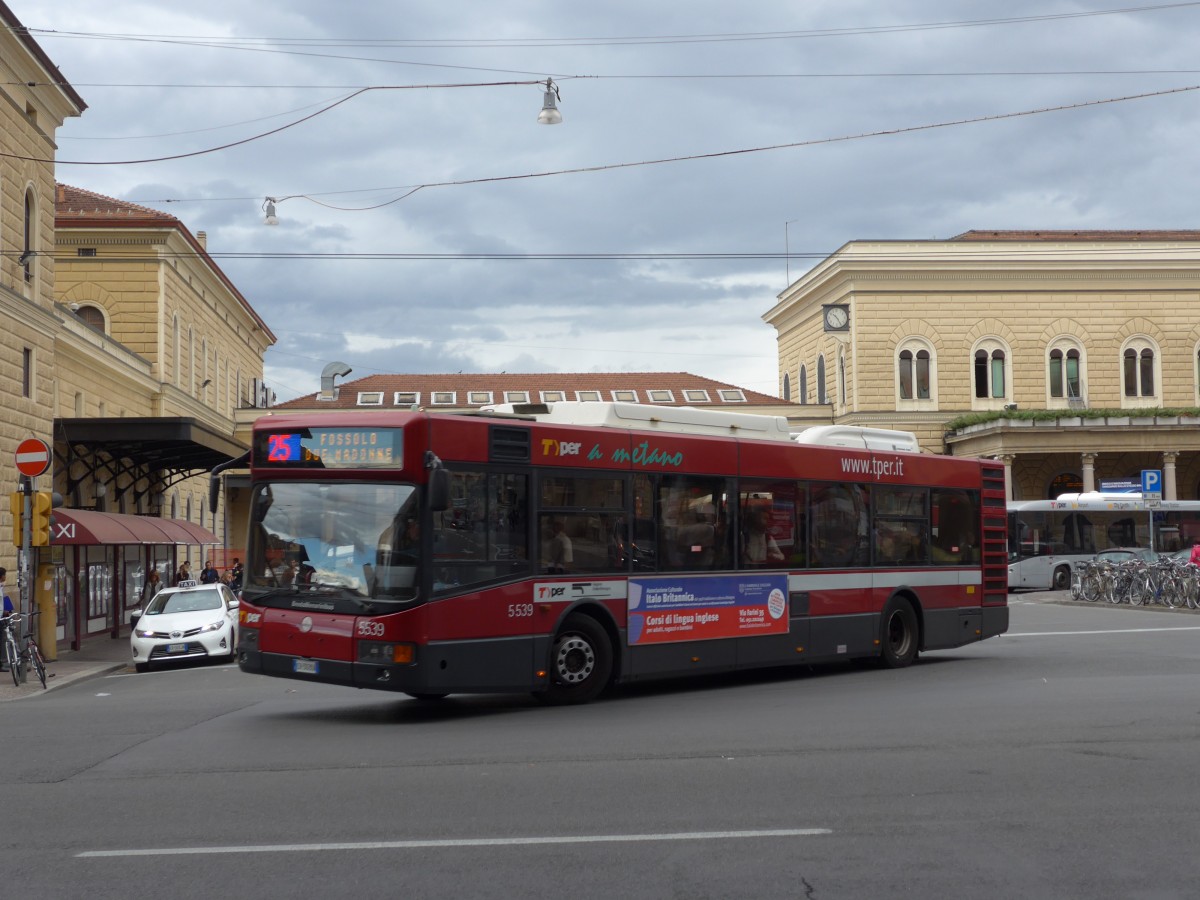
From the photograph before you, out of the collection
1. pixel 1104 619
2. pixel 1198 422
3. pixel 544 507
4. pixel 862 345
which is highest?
pixel 862 345

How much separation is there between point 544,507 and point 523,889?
7717 mm

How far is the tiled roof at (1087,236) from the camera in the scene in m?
63.2

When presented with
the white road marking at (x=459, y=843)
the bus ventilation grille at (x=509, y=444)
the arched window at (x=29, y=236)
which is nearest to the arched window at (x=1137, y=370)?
the arched window at (x=29, y=236)

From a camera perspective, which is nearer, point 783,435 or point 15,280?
point 783,435

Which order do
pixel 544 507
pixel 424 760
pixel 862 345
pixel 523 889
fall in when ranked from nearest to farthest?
pixel 523 889
pixel 424 760
pixel 544 507
pixel 862 345

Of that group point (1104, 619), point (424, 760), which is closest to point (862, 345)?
point (1104, 619)

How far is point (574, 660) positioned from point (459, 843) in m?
6.94

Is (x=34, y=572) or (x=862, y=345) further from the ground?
(x=862, y=345)

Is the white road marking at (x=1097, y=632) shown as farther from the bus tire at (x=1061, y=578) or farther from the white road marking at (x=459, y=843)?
the bus tire at (x=1061, y=578)

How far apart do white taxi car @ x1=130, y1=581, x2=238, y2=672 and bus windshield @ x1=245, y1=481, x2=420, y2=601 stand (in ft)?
35.4

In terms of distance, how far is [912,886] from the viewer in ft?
21.2

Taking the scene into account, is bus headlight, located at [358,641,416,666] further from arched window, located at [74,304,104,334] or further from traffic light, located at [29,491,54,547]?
arched window, located at [74,304,104,334]

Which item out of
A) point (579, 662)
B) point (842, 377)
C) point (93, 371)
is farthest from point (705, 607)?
point (842, 377)

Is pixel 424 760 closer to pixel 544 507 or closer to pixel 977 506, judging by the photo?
pixel 544 507
